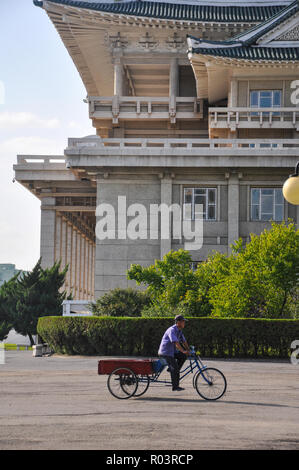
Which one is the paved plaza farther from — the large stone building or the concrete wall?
the large stone building

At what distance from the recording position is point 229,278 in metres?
27.1

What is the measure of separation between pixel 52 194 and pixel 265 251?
17.5 meters

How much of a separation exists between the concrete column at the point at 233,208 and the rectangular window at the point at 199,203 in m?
0.92

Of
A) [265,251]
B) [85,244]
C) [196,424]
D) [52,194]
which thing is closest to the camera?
[196,424]

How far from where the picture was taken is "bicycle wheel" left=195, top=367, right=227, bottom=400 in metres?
14.8

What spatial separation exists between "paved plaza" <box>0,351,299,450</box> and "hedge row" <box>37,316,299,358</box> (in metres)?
5.03

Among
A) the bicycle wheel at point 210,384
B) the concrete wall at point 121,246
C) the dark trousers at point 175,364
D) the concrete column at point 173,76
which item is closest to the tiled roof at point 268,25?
the concrete column at point 173,76

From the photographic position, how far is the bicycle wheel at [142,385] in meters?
14.9

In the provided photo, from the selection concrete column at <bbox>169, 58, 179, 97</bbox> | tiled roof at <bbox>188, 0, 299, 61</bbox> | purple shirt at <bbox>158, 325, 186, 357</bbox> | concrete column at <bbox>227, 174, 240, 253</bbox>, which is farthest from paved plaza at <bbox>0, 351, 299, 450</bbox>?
concrete column at <bbox>169, 58, 179, 97</bbox>

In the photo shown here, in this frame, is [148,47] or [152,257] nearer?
[152,257]

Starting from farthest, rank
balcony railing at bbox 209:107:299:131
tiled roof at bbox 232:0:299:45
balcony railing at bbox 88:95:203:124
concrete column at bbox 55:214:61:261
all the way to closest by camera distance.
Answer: concrete column at bbox 55:214:61:261
balcony railing at bbox 88:95:203:124
balcony railing at bbox 209:107:299:131
tiled roof at bbox 232:0:299:45

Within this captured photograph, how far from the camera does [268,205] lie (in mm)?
36719
